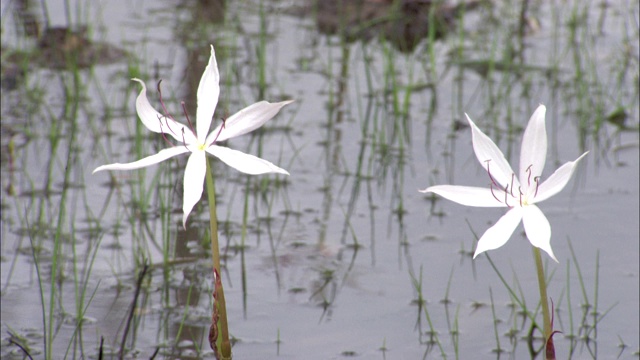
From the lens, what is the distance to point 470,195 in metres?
1.60

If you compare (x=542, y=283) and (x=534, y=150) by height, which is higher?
(x=534, y=150)

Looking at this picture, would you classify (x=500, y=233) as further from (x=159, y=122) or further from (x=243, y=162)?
(x=159, y=122)

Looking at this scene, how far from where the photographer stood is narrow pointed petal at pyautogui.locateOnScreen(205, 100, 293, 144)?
1.61 m

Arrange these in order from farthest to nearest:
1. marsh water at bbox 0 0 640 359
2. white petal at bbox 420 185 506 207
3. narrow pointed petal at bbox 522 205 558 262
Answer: marsh water at bbox 0 0 640 359 → white petal at bbox 420 185 506 207 → narrow pointed petal at bbox 522 205 558 262

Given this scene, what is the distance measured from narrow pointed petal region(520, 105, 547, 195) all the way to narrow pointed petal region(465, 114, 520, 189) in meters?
0.02

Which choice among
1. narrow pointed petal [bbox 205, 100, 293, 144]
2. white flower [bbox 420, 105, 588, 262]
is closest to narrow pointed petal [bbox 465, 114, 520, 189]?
white flower [bbox 420, 105, 588, 262]

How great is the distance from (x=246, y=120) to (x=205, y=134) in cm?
7

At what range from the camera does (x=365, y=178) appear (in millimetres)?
3514

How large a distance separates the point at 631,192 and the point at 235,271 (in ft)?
4.94

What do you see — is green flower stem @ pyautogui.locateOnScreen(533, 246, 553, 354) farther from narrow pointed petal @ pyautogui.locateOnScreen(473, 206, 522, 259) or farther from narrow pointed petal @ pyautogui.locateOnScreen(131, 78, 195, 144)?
narrow pointed petal @ pyautogui.locateOnScreen(131, 78, 195, 144)

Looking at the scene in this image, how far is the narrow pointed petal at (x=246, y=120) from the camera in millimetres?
1605

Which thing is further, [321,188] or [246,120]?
[321,188]

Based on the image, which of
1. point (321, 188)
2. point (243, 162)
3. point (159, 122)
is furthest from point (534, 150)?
point (321, 188)

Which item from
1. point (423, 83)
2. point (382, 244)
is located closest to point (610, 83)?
point (423, 83)
